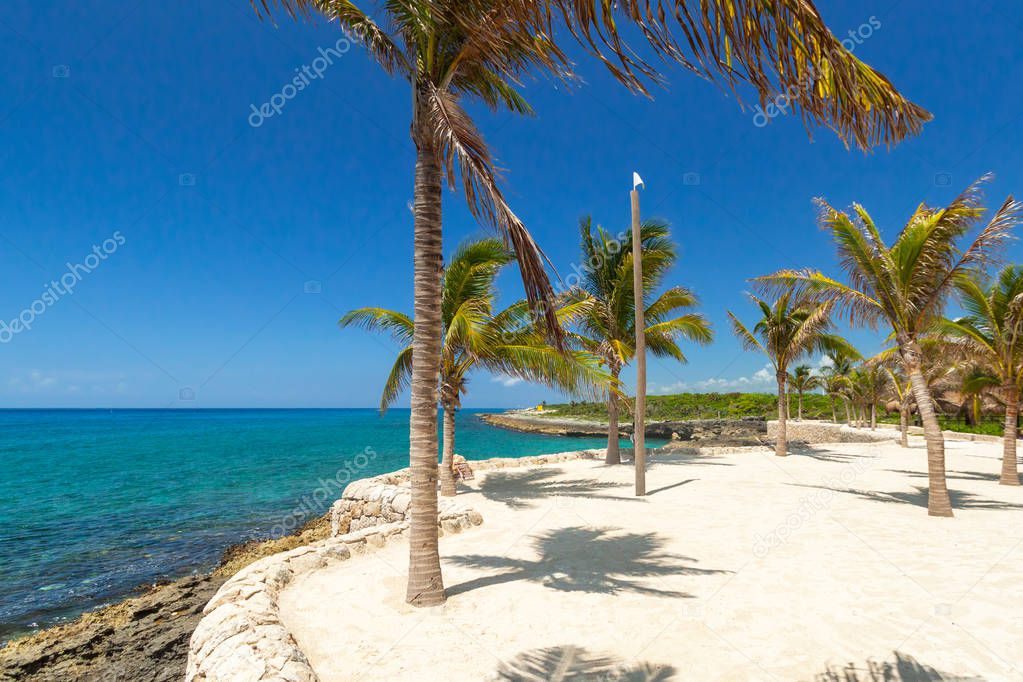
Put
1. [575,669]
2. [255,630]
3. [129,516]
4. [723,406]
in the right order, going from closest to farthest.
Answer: [575,669], [255,630], [129,516], [723,406]

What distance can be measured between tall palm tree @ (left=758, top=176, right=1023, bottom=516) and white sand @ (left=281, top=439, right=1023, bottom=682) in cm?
198

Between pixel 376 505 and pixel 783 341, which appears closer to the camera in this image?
pixel 376 505

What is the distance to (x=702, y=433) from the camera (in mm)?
47531

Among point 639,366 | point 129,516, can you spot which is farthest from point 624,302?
point 129,516

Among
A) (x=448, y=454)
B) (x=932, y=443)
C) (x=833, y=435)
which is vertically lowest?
(x=833, y=435)

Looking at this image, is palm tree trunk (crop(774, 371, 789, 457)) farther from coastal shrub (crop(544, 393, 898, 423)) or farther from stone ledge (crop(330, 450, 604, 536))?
coastal shrub (crop(544, 393, 898, 423))

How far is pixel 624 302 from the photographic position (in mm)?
16672

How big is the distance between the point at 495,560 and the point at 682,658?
334 centimetres

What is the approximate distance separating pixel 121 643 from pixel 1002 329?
2035 cm

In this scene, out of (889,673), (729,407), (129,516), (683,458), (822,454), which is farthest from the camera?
(729,407)

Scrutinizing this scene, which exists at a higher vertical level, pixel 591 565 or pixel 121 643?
pixel 591 565

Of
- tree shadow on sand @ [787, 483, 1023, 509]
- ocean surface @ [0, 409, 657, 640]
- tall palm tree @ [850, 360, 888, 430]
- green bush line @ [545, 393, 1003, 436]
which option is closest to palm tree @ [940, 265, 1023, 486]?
tree shadow on sand @ [787, 483, 1023, 509]

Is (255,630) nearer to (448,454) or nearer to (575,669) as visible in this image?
(575,669)

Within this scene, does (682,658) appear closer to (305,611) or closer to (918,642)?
(918,642)
